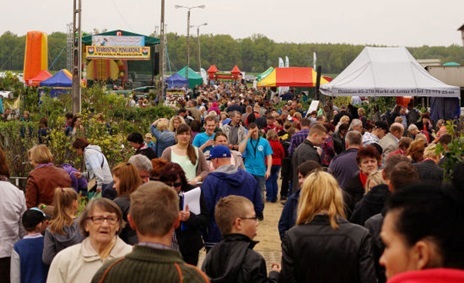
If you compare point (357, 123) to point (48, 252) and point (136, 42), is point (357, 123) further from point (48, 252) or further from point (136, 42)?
point (136, 42)

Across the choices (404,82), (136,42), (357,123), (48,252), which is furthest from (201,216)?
(136,42)

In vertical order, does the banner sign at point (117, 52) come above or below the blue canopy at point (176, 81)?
above

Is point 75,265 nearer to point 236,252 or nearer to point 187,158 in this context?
point 236,252

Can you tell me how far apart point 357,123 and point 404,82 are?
25.5 ft

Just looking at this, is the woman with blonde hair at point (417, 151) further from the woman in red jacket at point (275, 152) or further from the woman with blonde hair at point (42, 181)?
the woman in red jacket at point (275, 152)

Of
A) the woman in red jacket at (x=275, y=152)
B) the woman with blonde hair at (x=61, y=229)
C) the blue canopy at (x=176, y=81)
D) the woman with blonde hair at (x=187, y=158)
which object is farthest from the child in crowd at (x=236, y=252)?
the blue canopy at (x=176, y=81)

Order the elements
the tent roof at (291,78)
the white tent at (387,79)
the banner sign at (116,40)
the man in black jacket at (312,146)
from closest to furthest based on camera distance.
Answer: the man in black jacket at (312,146) < the white tent at (387,79) < the tent roof at (291,78) < the banner sign at (116,40)

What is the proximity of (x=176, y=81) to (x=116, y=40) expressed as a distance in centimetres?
1162

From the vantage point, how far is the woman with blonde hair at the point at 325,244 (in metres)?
5.73

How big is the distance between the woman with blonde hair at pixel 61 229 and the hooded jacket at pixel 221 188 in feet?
5.86

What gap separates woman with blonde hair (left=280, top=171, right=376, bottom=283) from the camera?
5.73m

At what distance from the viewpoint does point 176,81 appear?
191ft

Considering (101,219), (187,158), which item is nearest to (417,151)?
(187,158)

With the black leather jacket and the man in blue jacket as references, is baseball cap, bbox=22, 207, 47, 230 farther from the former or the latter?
the black leather jacket
